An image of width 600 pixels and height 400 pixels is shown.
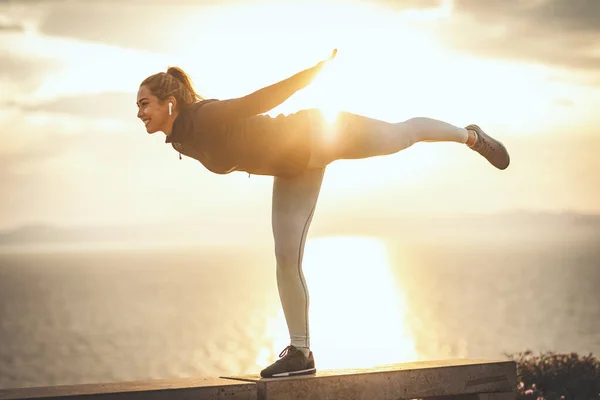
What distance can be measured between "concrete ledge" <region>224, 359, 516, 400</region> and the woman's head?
5.21 feet

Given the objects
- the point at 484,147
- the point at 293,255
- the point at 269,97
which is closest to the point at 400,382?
the point at 293,255

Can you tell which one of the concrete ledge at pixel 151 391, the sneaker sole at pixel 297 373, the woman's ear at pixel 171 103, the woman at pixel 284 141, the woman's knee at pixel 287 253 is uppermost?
the woman's ear at pixel 171 103

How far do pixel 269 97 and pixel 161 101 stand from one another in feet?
2.28

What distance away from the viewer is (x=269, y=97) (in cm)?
606

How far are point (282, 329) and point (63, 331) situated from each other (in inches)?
554

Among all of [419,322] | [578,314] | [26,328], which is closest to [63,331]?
[26,328]

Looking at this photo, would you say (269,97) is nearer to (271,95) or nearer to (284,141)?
(271,95)

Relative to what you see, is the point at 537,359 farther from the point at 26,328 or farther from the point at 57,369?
the point at 26,328

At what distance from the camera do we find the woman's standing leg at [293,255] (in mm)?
6660

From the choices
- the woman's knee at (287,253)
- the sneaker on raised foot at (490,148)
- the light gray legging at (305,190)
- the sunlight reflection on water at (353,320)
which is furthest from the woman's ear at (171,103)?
the sunlight reflection on water at (353,320)

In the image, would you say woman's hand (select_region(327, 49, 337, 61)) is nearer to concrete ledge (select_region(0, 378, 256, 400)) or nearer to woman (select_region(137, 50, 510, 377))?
woman (select_region(137, 50, 510, 377))

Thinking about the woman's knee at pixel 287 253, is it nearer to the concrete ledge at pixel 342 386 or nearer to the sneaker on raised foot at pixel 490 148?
the concrete ledge at pixel 342 386

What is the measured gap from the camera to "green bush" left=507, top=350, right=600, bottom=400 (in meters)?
9.94

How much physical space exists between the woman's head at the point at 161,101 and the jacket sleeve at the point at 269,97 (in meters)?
0.38
